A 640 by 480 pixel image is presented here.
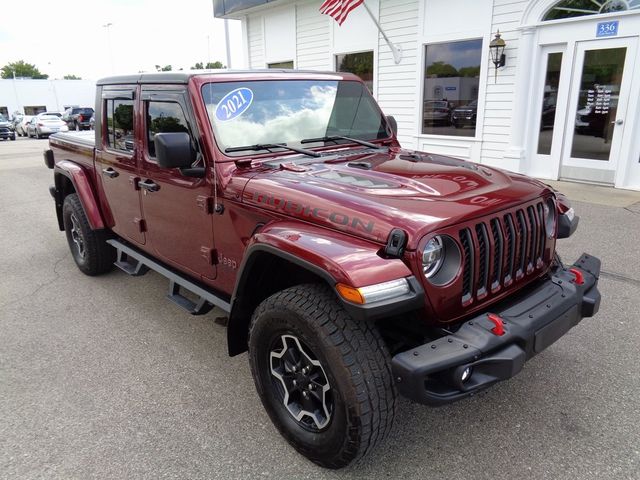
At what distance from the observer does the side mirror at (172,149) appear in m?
2.71

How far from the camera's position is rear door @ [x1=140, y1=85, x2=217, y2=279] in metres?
3.12

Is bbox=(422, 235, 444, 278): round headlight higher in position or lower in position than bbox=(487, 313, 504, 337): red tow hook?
higher

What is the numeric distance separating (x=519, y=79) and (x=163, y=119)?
25.1ft

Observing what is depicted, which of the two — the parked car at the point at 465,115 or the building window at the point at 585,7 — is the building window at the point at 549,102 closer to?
the building window at the point at 585,7

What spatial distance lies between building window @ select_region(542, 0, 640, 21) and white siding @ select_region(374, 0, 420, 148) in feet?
9.37

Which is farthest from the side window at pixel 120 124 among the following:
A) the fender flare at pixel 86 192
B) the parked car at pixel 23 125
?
the parked car at pixel 23 125

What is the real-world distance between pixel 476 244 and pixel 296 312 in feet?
2.91

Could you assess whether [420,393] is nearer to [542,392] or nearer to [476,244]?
[476,244]

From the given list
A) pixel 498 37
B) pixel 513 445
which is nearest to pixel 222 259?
pixel 513 445

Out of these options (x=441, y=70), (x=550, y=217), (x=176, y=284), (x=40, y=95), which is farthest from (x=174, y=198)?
(x=40, y=95)

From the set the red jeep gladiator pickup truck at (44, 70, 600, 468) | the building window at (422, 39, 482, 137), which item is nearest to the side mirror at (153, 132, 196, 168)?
the red jeep gladiator pickup truck at (44, 70, 600, 468)

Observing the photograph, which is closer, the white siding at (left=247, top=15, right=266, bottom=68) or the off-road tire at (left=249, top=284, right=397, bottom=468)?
the off-road tire at (left=249, top=284, right=397, bottom=468)

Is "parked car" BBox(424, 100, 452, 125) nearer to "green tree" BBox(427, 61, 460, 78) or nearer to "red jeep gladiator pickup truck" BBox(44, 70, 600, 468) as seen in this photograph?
"green tree" BBox(427, 61, 460, 78)

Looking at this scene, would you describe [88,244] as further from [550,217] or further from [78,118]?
[78,118]
